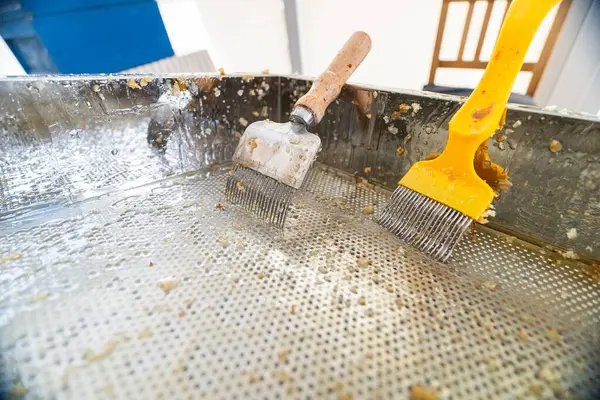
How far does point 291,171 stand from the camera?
20.9 inches

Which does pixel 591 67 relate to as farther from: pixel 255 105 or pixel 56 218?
pixel 56 218

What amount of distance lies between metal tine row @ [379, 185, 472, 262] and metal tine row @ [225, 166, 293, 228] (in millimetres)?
197

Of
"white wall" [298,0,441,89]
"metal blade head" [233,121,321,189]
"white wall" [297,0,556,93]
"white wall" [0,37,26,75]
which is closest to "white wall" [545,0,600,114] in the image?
"white wall" [297,0,556,93]

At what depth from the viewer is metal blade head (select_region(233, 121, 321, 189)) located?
53cm

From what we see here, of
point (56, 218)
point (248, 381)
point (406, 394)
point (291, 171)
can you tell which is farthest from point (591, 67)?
point (56, 218)

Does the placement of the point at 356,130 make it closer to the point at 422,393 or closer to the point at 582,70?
the point at 422,393

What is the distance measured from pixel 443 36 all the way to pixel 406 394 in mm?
1813

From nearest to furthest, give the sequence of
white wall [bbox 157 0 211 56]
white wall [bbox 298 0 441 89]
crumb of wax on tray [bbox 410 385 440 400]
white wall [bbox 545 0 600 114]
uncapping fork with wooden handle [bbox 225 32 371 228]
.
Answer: crumb of wax on tray [bbox 410 385 440 400] < uncapping fork with wooden handle [bbox 225 32 371 228] < white wall [bbox 545 0 600 114] < white wall [bbox 157 0 211 56] < white wall [bbox 298 0 441 89]

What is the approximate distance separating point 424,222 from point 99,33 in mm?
1493

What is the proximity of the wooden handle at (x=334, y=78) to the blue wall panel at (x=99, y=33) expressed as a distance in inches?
45.9

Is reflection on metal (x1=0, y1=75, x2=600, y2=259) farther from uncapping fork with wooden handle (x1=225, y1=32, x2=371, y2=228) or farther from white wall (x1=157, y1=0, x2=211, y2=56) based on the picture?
white wall (x1=157, y1=0, x2=211, y2=56)

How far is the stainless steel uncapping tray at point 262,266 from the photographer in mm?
341

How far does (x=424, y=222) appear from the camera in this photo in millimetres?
515

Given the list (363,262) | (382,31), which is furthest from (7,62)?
(382,31)
